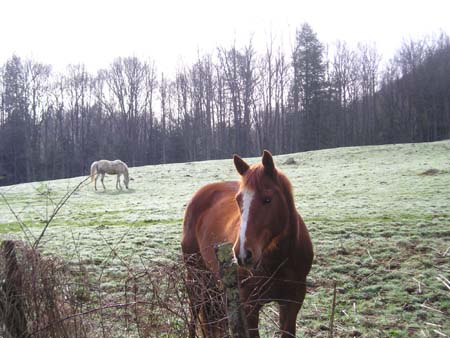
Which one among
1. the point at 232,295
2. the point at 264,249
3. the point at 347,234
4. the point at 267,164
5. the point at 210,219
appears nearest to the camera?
the point at 232,295

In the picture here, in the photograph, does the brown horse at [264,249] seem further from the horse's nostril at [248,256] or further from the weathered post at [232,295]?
the weathered post at [232,295]

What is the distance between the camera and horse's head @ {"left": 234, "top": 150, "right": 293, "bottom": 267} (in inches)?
98.9

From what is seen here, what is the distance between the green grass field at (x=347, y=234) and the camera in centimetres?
437

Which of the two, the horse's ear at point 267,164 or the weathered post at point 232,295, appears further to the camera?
the horse's ear at point 267,164

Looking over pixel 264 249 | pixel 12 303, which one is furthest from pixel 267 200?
pixel 12 303

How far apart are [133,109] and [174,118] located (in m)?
5.70

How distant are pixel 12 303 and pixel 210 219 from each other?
2.14 metres

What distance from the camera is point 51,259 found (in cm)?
241

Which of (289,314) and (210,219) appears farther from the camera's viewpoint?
(210,219)

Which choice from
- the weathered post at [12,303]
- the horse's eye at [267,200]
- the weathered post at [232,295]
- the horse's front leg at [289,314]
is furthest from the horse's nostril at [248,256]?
the weathered post at [12,303]

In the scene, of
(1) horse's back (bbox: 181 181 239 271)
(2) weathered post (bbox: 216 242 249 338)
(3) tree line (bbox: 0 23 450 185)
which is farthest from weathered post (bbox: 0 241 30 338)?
(3) tree line (bbox: 0 23 450 185)

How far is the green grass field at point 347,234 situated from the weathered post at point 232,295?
76 cm

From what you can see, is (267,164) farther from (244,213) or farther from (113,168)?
(113,168)

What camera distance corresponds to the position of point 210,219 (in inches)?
158
